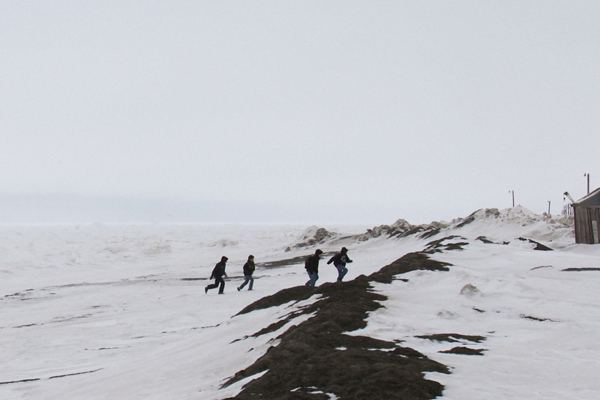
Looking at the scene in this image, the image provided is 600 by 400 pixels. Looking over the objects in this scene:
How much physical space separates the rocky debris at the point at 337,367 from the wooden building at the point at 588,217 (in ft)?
69.0

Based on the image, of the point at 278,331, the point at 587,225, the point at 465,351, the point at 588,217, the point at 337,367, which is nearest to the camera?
the point at 337,367

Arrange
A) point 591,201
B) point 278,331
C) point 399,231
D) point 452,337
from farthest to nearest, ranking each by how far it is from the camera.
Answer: point 399,231, point 591,201, point 278,331, point 452,337

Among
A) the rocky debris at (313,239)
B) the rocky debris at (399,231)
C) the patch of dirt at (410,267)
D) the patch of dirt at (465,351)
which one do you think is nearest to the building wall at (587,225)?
the rocky debris at (399,231)

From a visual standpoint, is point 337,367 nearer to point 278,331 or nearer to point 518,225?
point 278,331

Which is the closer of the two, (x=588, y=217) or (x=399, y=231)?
(x=588, y=217)

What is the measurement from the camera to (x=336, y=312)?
7.76 meters

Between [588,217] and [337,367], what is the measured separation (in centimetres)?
2410

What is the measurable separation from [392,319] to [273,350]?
8.18 feet

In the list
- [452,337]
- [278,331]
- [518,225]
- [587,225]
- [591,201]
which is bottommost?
[278,331]

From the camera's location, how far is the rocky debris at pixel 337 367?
441cm

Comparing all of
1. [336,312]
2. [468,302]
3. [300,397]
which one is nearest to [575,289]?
[468,302]

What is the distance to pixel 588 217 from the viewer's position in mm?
24906

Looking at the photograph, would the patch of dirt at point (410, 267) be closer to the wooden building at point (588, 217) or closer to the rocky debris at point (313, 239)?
the wooden building at point (588, 217)

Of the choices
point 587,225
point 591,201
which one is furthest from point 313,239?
point 591,201
